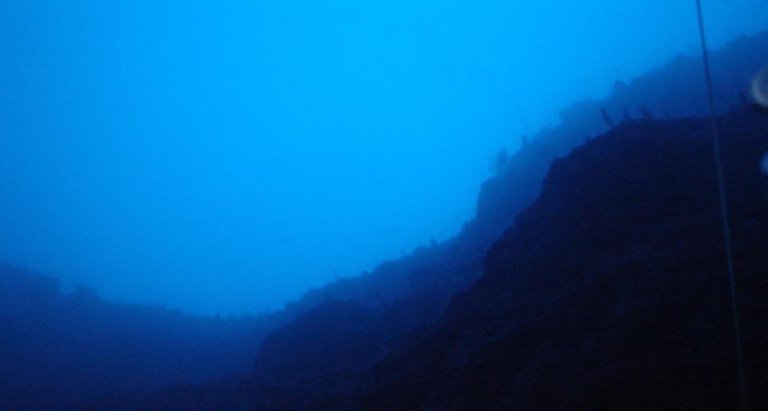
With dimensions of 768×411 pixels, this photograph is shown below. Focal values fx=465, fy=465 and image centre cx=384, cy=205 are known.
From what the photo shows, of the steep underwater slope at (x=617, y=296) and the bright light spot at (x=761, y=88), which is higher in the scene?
the bright light spot at (x=761, y=88)

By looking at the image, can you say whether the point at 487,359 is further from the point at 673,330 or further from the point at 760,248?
the point at 760,248

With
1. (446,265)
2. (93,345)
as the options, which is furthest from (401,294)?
(93,345)

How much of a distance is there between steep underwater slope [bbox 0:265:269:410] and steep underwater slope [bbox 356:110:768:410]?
35548mm

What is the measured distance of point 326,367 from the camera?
102 feet

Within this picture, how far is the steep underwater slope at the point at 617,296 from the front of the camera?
9513 millimetres

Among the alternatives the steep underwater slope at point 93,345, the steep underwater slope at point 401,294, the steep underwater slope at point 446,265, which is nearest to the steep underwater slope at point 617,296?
the steep underwater slope at point 401,294

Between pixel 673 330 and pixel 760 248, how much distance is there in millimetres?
3862

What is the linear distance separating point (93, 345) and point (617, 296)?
6150 centimetres

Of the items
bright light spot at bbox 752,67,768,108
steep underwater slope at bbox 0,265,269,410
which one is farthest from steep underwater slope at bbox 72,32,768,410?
bright light spot at bbox 752,67,768,108

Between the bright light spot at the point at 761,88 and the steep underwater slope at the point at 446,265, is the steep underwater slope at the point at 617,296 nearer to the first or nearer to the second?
the steep underwater slope at the point at 446,265

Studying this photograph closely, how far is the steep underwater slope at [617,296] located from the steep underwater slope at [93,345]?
35548 mm

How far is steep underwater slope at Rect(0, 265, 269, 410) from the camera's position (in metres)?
48.5

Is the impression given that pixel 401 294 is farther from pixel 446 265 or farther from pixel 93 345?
pixel 93 345

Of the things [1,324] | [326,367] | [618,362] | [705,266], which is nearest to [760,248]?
[705,266]
